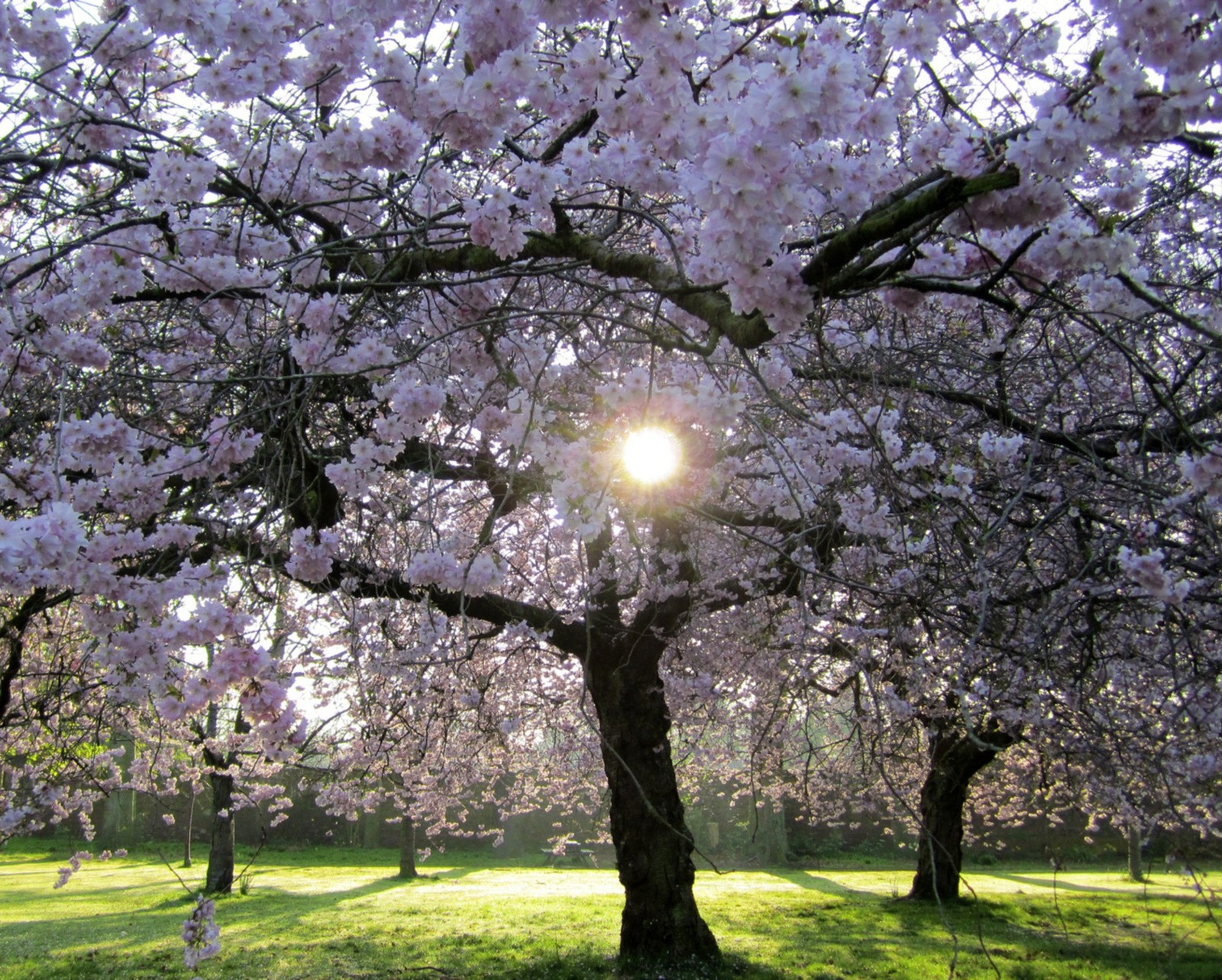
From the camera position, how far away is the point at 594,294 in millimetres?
4680

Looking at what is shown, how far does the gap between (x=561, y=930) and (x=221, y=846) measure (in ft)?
23.2

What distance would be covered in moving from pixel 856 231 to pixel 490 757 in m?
9.21

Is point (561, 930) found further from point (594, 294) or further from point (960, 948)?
point (594, 294)

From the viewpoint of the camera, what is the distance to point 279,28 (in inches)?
127

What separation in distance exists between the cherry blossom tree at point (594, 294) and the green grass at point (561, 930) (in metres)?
2.08

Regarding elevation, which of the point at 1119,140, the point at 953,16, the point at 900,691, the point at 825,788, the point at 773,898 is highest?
the point at 953,16

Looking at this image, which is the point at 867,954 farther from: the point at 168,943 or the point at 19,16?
the point at 19,16

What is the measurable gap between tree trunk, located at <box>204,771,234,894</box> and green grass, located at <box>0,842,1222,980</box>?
0.46 metres

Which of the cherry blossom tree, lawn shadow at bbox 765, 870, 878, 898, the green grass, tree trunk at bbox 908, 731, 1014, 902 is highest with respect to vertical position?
the cherry blossom tree

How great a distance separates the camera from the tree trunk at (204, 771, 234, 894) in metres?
12.9

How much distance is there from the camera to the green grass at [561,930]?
283 inches

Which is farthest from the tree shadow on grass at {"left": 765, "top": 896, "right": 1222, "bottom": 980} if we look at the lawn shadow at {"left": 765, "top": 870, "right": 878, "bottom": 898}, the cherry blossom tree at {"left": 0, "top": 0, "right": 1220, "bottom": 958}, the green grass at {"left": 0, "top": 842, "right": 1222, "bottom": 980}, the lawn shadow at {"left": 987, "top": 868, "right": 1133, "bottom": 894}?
the lawn shadow at {"left": 987, "top": 868, "right": 1133, "bottom": 894}

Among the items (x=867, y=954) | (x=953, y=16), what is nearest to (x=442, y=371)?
(x=953, y=16)

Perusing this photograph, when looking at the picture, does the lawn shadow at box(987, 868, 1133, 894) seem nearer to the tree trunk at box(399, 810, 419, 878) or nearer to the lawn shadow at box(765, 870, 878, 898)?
the lawn shadow at box(765, 870, 878, 898)
